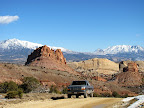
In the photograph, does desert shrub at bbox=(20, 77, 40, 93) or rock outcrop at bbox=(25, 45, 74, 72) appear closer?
desert shrub at bbox=(20, 77, 40, 93)

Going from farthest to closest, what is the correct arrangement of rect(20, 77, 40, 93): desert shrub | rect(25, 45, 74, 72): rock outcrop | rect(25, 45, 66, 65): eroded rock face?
rect(25, 45, 66, 65): eroded rock face, rect(25, 45, 74, 72): rock outcrop, rect(20, 77, 40, 93): desert shrub

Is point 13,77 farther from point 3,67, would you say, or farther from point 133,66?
point 133,66

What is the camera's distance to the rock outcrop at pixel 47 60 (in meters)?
96.7

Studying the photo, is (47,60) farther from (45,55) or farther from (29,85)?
(29,85)

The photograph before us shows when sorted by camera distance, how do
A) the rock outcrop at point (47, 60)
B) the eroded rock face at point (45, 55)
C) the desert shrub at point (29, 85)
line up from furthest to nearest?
the eroded rock face at point (45, 55) → the rock outcrop at point (47, 60) → the desert shrub at point (29, 85)

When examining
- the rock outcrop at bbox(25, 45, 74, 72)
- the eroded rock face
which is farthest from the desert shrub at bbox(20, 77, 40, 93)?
the eroded rock face

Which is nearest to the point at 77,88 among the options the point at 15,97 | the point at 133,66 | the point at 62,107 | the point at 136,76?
the point at 15,97

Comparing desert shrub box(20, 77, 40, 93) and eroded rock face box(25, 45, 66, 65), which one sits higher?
eroded rock face box(25, 45, 66, 65)

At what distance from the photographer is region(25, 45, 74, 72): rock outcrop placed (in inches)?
3808

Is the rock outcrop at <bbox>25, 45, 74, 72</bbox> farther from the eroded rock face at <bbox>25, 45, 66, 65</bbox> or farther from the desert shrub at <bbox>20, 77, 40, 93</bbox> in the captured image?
the desert shrub at <bbox>20, 77, 40, 93</bbox>

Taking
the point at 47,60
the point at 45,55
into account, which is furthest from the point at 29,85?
the point at 45,55

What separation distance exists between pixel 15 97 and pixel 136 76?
9306 cm

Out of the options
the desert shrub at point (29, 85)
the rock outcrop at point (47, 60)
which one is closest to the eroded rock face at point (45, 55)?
the rock outcrop at point (47, 60)

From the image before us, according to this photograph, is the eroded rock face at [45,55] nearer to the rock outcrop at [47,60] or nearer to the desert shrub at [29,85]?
the rock outcrop at [47,60]
